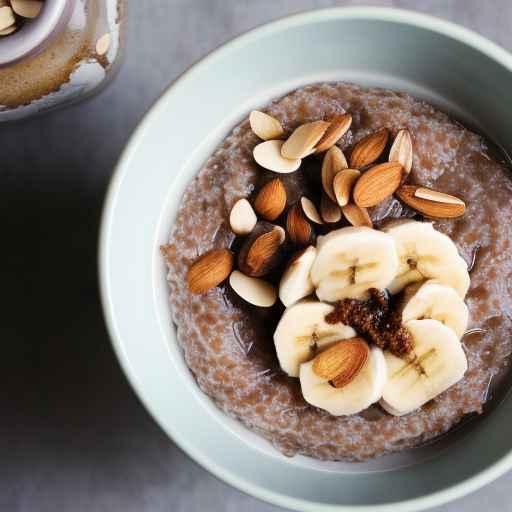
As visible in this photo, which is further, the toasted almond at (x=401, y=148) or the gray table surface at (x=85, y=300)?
the gray table surface at (x=85, y=300)

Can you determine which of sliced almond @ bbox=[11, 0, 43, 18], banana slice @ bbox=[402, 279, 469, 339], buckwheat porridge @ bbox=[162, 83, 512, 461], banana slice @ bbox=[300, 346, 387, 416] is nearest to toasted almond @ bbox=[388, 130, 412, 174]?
buckwheat porridge @ bbox=[162, 83, 512, 461]

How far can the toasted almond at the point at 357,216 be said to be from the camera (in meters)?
1.25

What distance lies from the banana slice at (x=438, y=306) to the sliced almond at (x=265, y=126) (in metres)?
0.37

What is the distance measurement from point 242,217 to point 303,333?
0.73 ft

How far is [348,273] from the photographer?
1.26 m

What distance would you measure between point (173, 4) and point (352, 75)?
483 mm

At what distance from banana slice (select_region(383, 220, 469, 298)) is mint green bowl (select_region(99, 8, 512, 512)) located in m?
0.26

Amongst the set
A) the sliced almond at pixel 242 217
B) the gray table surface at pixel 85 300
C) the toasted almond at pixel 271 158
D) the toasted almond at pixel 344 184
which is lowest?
the gray table surface at pixel 85 300

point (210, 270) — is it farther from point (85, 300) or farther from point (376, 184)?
point (85, 300)

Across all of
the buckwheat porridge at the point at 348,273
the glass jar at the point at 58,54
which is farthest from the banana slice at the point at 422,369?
the glass jar at the point at 58,54

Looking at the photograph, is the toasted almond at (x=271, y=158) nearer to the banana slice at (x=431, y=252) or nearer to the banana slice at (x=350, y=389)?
the banana slice at (x=431, y=252)

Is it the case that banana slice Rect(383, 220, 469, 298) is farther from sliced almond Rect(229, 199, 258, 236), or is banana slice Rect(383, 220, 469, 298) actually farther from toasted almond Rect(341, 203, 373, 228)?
sliced almond Rect(229, 199, 258, 236)

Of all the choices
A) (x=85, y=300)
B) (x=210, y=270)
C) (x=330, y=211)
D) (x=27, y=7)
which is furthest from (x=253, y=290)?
(x=27, y=7)

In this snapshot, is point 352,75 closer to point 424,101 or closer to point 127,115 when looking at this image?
point 424,101
